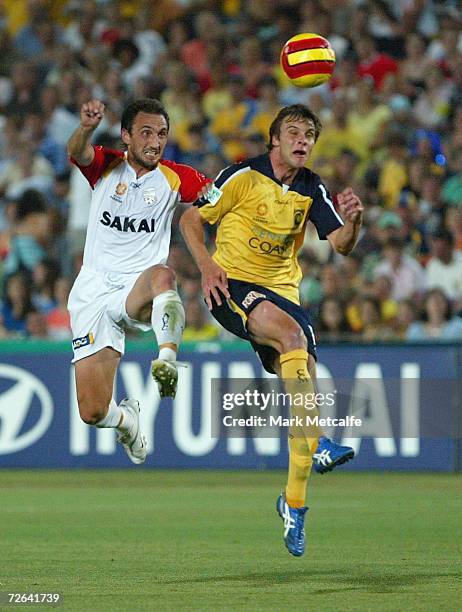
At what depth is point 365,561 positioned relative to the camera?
26.6ft

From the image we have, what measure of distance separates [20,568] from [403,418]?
6903 mm

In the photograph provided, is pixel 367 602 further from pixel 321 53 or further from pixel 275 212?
pixel 321 53

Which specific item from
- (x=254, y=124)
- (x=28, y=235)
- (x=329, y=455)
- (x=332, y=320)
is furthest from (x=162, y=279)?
(x=254, y=124)

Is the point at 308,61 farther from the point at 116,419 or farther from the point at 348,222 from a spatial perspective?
the point at 116,419

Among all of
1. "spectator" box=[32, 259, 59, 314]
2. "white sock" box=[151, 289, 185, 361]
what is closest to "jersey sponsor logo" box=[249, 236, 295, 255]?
"white sock" box=[151, 289, 185, 361]

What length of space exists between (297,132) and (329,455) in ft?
6.53

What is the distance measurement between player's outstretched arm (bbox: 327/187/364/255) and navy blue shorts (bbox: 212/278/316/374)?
1.61 ft

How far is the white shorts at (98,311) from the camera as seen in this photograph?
8.85 metres

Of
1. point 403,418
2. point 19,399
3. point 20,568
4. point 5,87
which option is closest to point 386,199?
point 403,418

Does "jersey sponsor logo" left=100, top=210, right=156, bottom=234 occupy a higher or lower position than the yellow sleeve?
lower

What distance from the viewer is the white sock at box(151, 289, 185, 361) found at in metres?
7.96

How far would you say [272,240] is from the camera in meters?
8.36

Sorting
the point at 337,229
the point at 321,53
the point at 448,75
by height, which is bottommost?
the point at 337,229

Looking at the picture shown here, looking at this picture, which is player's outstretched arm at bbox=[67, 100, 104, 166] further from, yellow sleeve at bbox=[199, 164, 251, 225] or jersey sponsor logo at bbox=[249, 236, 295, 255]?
jersey sponsor logo at bbox=[249, 236, 295, 255]
